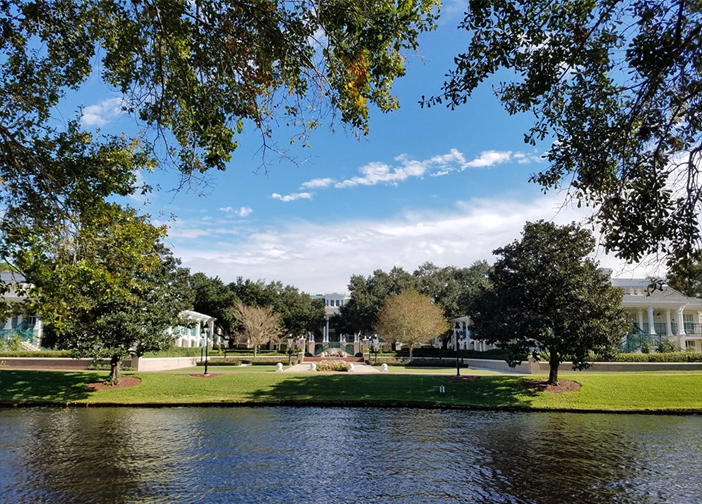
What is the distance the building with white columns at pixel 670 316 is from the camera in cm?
4509

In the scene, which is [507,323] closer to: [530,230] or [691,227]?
[530,230]

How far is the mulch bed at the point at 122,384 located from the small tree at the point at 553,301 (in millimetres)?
18497

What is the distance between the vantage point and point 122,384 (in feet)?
81.3

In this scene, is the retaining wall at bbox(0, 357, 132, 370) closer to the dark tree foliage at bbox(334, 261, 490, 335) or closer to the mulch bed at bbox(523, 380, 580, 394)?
the mulch bed at bbox(523, 380, 580, 394)

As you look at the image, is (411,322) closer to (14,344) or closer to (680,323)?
(680,323)

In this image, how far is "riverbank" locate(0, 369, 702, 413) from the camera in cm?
2205

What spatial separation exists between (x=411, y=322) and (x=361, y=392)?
2696cm

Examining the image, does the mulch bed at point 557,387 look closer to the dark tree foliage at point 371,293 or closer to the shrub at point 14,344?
the shrub at point 14,344

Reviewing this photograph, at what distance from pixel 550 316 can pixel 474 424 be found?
829cm

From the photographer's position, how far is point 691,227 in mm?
6789

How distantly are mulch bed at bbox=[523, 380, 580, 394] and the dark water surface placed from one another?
14.9 ft

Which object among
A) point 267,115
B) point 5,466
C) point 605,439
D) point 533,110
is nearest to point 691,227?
point 533,110

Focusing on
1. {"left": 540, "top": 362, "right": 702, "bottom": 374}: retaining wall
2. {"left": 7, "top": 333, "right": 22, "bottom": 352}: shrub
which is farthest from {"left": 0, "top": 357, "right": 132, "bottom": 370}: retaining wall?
{"left": 540, "top": 362, "right": 702, "bottom": 374}: retaining wall

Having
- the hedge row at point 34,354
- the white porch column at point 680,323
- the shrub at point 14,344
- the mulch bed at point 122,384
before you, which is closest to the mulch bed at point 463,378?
the mulch bed at point 122,384
